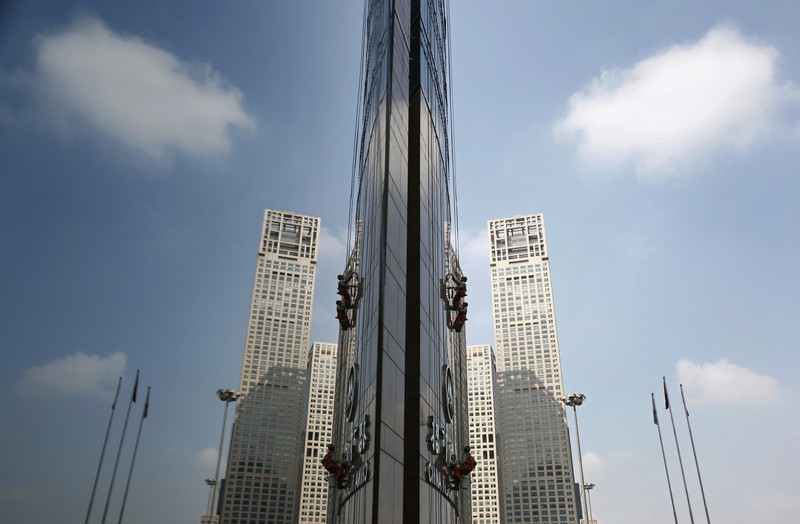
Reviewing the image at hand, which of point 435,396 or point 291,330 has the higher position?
point 291,330

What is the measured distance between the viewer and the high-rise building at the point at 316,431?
9088 cm

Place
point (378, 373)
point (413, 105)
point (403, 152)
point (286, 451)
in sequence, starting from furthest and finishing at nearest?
point (286, 451)
point (413, 105)
point (403, 152)
point (378, 373)

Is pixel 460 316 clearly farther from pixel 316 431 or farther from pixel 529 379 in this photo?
pixel 529 379

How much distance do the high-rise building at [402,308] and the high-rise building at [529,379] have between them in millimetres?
85247

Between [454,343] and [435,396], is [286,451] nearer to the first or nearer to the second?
[454,343]

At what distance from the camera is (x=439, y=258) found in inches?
1184

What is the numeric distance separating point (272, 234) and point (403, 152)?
7646 centimetres

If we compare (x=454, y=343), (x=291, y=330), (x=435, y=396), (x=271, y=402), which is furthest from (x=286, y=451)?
(x=435, y=396)

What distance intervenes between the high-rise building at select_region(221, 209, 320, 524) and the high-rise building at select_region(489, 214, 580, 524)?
4543 cm

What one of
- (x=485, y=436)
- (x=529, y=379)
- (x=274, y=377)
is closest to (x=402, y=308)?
(x=274, y=377)

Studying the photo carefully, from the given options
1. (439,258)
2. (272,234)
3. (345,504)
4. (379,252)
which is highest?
(272,234)

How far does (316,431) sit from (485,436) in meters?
47.5

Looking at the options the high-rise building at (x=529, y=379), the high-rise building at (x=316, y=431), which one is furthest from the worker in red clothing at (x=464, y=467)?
the high-rise building at (x=529, y=379)

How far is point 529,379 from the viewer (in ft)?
391
